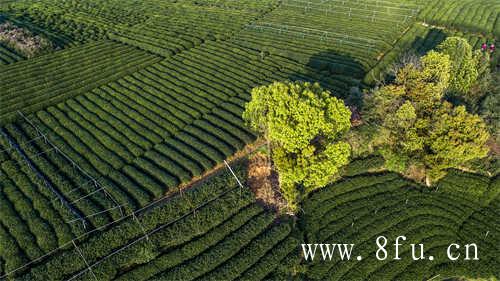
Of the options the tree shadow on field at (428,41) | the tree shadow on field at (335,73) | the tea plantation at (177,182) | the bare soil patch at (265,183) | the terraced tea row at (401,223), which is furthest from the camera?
the tree shadow on field at (428,41)

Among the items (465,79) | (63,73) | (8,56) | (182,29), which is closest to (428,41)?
(465,79)

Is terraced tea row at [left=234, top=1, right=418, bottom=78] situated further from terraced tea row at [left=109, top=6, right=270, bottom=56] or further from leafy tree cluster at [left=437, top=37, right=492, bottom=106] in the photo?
leafy tree cluster at [left=437, top=37, right=492, bottom=106]

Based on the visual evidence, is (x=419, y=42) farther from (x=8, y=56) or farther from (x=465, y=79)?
(x=8, y=56)

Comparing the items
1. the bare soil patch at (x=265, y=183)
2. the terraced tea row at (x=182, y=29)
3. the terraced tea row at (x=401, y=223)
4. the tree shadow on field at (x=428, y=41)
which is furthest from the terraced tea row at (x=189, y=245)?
the tree shadow on field at (x=428, y=41)

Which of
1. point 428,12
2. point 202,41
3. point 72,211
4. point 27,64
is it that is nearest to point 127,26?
point 202,41

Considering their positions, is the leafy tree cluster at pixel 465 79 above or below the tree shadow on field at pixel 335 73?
above

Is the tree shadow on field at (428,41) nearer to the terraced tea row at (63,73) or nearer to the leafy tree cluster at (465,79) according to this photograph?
the leafy tree cluster at (465,79)
